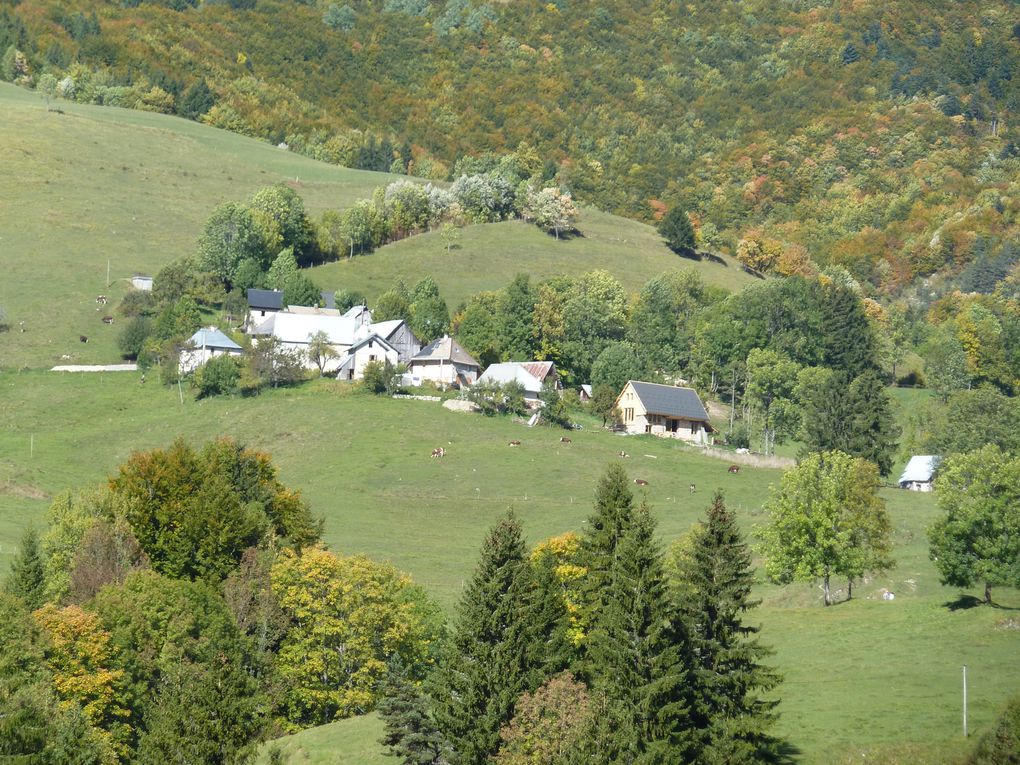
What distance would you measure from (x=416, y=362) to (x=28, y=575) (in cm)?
6231

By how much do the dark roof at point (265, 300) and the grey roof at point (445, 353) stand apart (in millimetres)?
17291

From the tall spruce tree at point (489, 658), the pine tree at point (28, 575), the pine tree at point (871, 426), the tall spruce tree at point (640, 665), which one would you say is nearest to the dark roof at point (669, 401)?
the pine tree at point (871, 426)

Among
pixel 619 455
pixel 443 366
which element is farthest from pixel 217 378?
pixel 619 455

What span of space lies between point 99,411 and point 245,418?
37.7 ft

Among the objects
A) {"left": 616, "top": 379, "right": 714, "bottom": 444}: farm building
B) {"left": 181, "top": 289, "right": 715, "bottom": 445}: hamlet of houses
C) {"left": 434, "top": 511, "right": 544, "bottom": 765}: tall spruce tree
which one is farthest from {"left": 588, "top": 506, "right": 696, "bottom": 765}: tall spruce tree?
{"left": 616, "top": 379, "right": 714, "bottom": 444}: farm building

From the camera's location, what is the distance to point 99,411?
108m

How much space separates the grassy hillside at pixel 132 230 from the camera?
12975 centimetres

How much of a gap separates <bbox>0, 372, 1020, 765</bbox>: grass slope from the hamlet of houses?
675 centimetres

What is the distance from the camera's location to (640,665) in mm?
47312

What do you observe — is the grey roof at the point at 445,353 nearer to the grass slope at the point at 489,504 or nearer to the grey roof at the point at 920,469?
the grass slope at the point at 489,504

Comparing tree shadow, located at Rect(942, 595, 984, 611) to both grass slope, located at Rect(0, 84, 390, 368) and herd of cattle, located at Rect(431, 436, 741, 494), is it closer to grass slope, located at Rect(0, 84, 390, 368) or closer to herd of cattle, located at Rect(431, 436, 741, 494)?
herd of cattle, located at Rect(431, 436, 741, 494)

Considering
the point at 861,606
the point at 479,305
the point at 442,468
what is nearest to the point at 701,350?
the point at 479,305

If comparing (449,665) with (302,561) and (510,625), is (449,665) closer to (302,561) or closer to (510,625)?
(510,625)

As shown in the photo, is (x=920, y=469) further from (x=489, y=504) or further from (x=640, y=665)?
(x=640, y=665)
